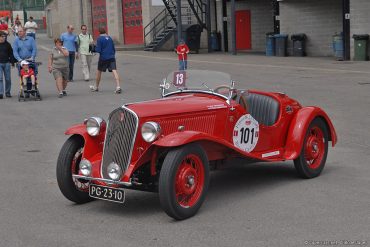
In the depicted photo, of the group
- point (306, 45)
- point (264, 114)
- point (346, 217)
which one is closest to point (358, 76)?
point (306, 45)

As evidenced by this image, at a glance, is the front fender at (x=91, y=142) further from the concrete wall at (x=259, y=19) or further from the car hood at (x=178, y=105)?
the concrete wall at (x=259, y=19)

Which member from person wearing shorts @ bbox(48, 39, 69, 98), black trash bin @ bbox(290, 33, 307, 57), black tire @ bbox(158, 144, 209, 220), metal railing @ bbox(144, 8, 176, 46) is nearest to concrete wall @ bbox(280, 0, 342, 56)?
black trash bin @ bbox(290, 33, 307, 57)

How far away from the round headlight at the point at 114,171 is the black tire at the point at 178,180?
0.47 meters

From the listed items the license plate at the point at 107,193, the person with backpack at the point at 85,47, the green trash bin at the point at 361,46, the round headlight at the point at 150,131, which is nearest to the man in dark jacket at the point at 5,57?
the person with backpack at the point at 85,47

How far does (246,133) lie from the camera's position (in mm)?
6660

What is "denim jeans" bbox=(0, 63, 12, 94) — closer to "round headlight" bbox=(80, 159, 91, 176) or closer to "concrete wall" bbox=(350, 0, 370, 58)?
"round headlight" bbox=(80, 159, 91, 176)

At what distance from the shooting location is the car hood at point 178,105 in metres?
5.98

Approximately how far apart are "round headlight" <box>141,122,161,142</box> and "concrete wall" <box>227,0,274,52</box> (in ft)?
95.9

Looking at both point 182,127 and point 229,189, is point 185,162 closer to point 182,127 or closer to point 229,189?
point 182,127

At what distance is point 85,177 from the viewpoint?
238 inches

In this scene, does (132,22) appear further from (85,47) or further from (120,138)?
(120,138)

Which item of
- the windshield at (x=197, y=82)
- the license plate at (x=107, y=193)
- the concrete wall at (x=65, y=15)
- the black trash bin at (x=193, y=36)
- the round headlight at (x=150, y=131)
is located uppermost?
the concrete wall at (x=65, y=15)

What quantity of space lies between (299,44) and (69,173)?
943 inches

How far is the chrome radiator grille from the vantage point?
589 cm
